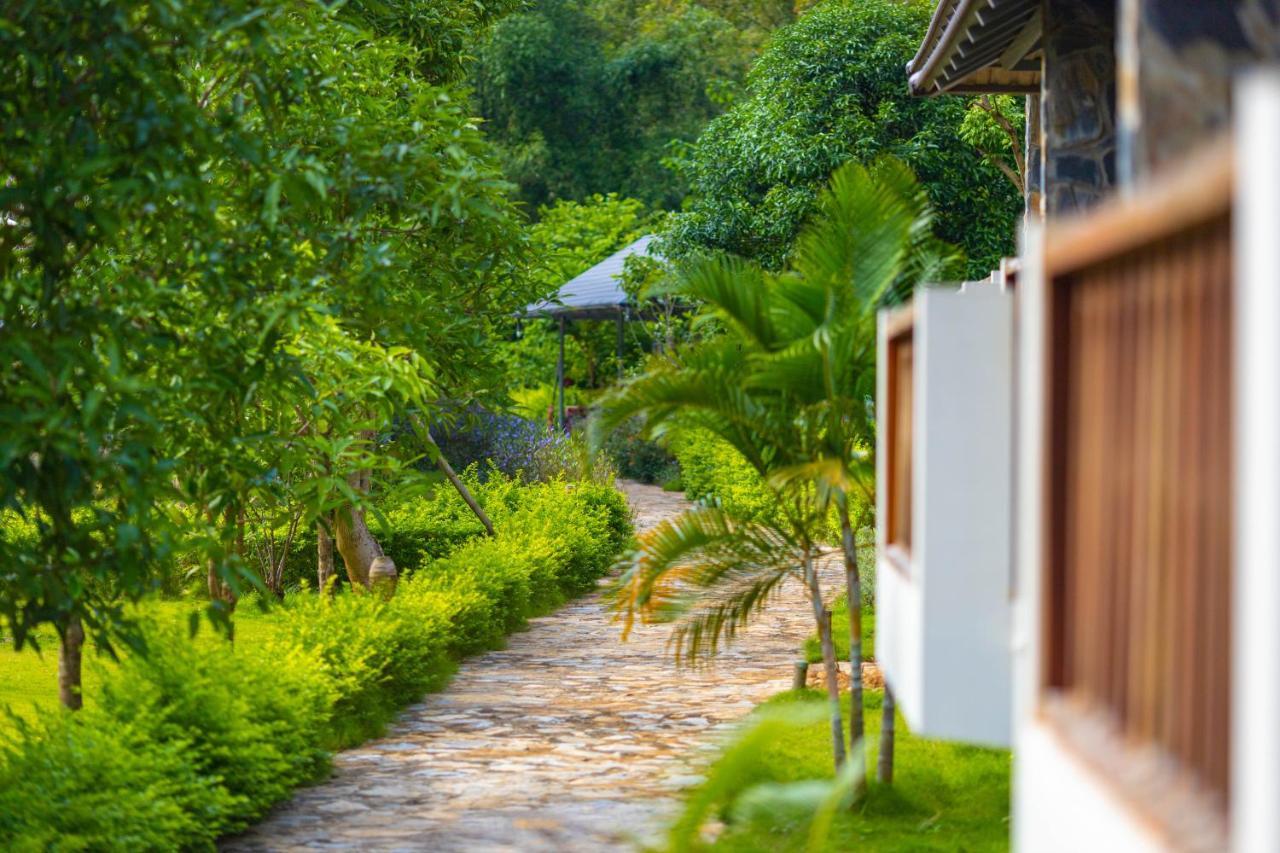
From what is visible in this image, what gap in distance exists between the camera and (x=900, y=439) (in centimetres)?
574

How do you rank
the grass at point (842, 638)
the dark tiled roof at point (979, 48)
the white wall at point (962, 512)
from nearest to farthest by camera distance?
the white wall at point (962, 512), the dark tiled roof at point (979, 48), the grass at point (842, 638)

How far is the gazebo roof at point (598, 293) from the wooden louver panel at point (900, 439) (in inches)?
905

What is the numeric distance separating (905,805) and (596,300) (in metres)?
23.2

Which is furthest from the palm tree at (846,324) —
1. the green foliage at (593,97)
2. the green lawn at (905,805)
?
the green foliage at (593,97)

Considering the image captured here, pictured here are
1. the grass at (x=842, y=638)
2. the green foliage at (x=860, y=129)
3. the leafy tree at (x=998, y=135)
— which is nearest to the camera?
the grass at (x=842, y=638)

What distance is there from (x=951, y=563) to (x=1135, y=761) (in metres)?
1.95

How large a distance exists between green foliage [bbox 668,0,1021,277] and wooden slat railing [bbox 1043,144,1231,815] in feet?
51.9

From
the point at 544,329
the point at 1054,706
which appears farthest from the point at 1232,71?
the point at 544,329

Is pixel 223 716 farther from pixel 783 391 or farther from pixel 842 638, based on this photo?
pixel 842 638

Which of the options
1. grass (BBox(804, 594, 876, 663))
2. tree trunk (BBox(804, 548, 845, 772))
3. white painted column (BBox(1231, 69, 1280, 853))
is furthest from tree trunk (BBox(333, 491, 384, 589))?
white painted column (BBox(1231, 69, 1280, 853))

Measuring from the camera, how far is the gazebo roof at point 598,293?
2997cm

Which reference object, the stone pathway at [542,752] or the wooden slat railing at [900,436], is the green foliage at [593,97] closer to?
the stone pathway at [542,752]

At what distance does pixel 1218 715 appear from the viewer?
2.18m

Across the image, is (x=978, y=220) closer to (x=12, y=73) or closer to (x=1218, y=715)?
(x=12, y=73)
